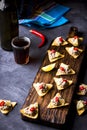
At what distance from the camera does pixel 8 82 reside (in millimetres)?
1031

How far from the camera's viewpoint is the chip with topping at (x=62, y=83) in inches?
38.5

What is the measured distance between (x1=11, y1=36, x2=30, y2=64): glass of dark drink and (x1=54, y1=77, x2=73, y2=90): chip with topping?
0.17 metres

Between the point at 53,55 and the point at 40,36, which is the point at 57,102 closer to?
the point at 53,55

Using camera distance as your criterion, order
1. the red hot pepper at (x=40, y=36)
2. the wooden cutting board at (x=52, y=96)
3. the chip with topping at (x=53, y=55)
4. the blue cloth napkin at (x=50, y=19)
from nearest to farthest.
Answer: the wooden cutting board at (x=52, y=96) < the chip with topping at (x=53, y=55) < the red hot pepper at (x=40, y=36) < the blue cloth napkin at (x=50, y=19)

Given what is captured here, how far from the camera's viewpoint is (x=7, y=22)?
1094 mm

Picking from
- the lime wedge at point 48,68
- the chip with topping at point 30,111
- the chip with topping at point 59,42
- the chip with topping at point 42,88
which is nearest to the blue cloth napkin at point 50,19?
the chip with topping at point 59,42

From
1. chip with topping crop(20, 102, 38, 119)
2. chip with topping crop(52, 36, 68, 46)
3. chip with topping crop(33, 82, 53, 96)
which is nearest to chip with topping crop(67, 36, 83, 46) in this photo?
chip with topping crop(52, 36, 68, 46)

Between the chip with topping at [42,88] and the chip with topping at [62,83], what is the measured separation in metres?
0.03

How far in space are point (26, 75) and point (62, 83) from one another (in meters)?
0.16

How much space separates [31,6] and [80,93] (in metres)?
0.61

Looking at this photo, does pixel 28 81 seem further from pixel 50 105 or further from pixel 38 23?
pixel 38 23

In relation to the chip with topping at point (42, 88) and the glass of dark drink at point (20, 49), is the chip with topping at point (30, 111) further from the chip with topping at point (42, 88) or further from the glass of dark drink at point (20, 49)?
the glass of dark drink at point (20, 49)

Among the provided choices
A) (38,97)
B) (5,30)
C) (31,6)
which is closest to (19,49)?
(5,30)

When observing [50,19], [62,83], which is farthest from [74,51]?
[50,19]
